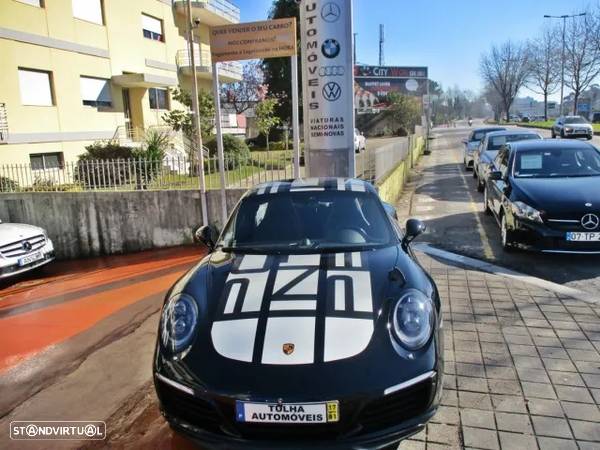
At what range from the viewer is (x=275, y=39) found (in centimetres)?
725

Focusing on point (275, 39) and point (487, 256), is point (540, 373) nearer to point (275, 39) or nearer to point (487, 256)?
point (487, 256)

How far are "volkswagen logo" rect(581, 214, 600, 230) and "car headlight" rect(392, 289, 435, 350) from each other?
4.05 meters

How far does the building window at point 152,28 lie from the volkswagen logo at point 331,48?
19381 mm

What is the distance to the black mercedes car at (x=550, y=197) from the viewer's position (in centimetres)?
608

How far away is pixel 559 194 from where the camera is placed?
21.2 ft

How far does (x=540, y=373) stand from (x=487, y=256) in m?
3.61

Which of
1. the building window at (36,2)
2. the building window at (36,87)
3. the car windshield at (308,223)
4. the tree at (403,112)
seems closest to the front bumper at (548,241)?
the car windshield at (308,223)

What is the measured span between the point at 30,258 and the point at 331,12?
21.8 ft

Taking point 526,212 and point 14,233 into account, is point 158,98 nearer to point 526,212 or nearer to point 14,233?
point 14,233

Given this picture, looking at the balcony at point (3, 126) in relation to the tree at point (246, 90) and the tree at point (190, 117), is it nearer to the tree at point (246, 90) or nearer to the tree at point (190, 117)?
the tree at point (190, 117)

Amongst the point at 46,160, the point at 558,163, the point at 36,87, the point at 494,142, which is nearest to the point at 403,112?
the point at 494,142

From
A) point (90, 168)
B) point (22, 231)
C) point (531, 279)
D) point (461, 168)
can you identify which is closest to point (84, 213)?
point (90, 168)

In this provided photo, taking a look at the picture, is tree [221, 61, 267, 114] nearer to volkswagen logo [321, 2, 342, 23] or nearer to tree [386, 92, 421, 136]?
tree [386, 92, 421, 136]

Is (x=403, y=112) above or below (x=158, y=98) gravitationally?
below
